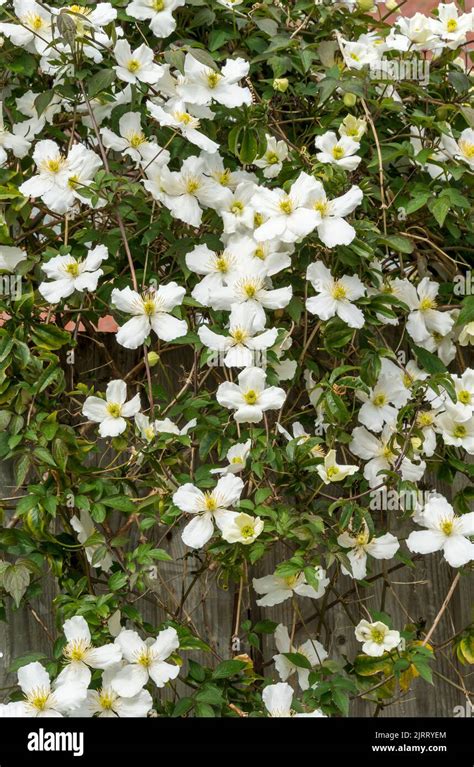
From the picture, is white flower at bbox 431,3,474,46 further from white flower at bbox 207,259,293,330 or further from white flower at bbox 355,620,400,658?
white flower at bbox 355,620,400,658

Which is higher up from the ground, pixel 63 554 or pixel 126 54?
pixel 126 54

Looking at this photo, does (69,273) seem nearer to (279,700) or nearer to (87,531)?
(87,531)

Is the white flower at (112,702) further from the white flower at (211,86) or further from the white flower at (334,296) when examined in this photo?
the white flower at (211,86)

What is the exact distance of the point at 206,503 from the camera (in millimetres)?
1664

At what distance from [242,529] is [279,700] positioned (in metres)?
0.30

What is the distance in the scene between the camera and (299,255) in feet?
6.06

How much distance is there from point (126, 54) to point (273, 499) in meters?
0.82

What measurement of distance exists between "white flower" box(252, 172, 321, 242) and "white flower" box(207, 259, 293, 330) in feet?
0.22

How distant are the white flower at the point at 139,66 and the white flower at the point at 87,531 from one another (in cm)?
76

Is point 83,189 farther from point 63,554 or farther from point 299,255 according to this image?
point 63,554
